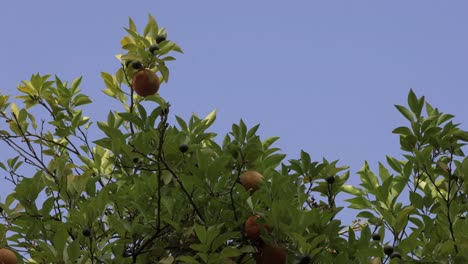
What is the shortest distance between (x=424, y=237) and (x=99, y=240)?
1737mm

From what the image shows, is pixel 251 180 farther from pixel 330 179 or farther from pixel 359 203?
pixel 359 203

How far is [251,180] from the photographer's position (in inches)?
168

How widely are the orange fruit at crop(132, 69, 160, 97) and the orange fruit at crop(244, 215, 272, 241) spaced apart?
5.11 feet

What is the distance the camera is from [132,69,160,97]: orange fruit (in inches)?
207

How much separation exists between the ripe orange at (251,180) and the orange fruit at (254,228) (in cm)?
26

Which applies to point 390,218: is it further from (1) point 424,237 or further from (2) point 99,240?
(2) point 99,240

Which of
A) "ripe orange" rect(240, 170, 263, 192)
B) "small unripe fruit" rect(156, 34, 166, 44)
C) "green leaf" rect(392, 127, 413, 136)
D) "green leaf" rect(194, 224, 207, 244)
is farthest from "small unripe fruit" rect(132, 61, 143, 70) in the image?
"green leaf" rect(194, 224, 207, 244)

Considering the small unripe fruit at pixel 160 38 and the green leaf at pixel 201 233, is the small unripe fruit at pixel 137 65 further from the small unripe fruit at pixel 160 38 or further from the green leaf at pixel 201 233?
the green leaf at pixel 201 233

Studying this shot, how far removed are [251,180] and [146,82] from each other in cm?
132

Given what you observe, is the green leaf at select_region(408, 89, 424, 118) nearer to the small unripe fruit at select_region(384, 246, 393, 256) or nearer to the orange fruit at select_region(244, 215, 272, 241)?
the small unripe fruit at select_region(384, 246, 393, 256)

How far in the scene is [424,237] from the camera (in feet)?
14.2

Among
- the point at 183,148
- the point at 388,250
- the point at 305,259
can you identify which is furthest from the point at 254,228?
the point at 388,250

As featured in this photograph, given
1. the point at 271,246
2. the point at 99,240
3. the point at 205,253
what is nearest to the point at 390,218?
the point at 271,246

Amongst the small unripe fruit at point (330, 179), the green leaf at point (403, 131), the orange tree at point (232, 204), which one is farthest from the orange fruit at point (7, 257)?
the green leaf at point (403, 131)
